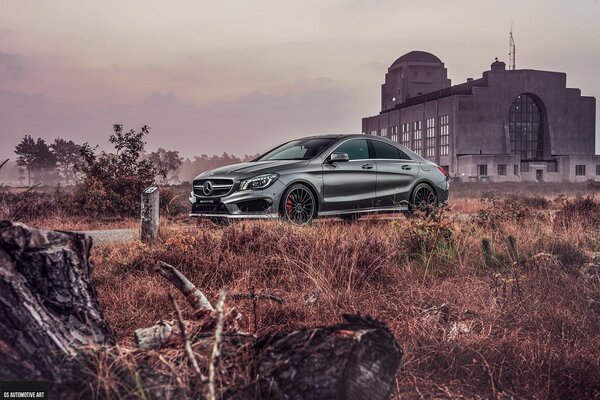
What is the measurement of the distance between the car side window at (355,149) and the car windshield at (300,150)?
250mm

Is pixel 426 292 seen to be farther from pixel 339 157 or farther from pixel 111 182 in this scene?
pixel 111 182

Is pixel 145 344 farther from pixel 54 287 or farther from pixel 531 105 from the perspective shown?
pixel 531 105

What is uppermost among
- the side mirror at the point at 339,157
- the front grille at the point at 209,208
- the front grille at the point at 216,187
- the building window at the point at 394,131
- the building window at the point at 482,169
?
the building window at the point at 394,131

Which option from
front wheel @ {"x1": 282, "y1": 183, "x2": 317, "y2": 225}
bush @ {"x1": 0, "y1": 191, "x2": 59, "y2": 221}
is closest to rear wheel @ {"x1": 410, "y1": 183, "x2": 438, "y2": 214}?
front wheel @ {"x1": 282, "y1": 183, "x2": 317, "y2": 225}

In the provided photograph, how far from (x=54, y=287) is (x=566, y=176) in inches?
3000

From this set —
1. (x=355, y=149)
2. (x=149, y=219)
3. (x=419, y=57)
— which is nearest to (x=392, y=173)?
(x=355, y=149)

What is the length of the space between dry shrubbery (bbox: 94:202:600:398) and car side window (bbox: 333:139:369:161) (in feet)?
10.3

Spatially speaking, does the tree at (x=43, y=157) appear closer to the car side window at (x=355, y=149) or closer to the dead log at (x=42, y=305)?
the car side window at (x=355, y=149)

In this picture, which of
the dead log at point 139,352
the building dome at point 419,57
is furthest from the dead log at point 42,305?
the building dome at point 419,57

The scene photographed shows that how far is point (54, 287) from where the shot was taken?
2.71m

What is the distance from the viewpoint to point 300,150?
11742 mm

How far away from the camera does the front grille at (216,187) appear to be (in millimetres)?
10500

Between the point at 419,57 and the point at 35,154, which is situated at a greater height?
the point at 419,57

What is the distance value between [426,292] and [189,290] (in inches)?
100.0
